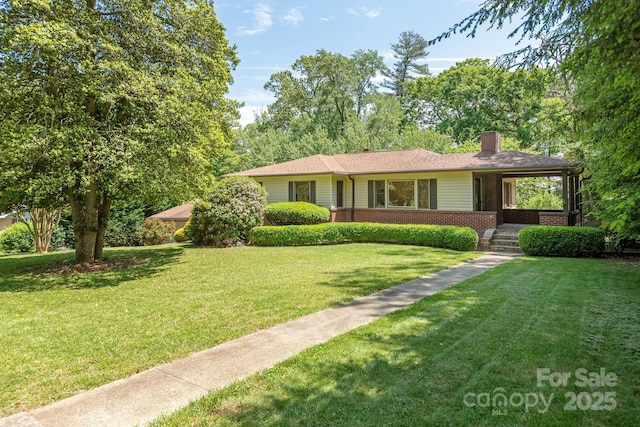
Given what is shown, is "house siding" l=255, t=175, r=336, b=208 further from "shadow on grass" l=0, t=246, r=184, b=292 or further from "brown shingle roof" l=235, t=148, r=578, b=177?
"shadow on grass" l=0, t=246, r=184, b=292

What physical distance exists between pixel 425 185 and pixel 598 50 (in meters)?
13.9

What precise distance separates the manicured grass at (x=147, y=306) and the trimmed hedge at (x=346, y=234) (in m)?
2.63

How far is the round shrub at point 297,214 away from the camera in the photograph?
659 inches

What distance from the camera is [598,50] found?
10.5 ft

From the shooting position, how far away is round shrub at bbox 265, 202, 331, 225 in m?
16.7

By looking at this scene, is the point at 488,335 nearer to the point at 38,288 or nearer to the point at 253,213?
the point at 38,288

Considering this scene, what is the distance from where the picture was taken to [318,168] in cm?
1836

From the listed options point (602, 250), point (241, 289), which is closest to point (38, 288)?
point (241, 289)

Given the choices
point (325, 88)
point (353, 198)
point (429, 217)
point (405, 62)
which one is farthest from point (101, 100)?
point (405, 62)

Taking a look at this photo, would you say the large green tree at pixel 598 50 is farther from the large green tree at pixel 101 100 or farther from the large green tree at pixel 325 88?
the large green tree at pixel 325 88

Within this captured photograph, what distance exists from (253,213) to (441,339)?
12425 mm

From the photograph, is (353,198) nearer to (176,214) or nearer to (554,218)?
(554,218)

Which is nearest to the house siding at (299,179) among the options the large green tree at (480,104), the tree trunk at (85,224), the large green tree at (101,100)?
the large green tree at (101,100)

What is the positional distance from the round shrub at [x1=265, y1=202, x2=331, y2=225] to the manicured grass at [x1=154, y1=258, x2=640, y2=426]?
11012 millimetres
